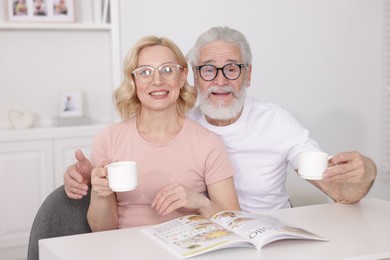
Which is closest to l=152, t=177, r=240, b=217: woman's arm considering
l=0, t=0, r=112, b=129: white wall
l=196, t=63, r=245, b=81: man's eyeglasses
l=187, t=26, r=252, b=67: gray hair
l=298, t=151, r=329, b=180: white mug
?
l=298, t=151, r=329, b=180: white mug

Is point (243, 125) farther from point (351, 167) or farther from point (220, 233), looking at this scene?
point (220, 233)

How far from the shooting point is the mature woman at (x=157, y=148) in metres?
2.13

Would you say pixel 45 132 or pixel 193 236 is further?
pixel 45 132

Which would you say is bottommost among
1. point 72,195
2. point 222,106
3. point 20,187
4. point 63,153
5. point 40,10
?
point 20,187

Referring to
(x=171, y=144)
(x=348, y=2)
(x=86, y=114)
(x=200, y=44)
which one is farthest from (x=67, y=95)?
(x=348, y=2)

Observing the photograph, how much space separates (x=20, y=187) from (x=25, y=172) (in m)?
0.09

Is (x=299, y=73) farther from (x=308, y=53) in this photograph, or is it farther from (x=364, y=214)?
(x=364, y=214)

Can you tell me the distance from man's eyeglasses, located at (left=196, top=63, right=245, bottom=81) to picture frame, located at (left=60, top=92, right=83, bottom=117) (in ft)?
4.55

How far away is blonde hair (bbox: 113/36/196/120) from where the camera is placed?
2.17 meters

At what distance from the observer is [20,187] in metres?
3.39

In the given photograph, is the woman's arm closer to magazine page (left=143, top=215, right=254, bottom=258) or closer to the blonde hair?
magazine page (left=143, top=215, right=254, bottom=258)

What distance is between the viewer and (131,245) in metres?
1.65

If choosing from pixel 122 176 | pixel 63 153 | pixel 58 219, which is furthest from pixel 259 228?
pixel 63 153

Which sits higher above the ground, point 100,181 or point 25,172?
point 100,181
